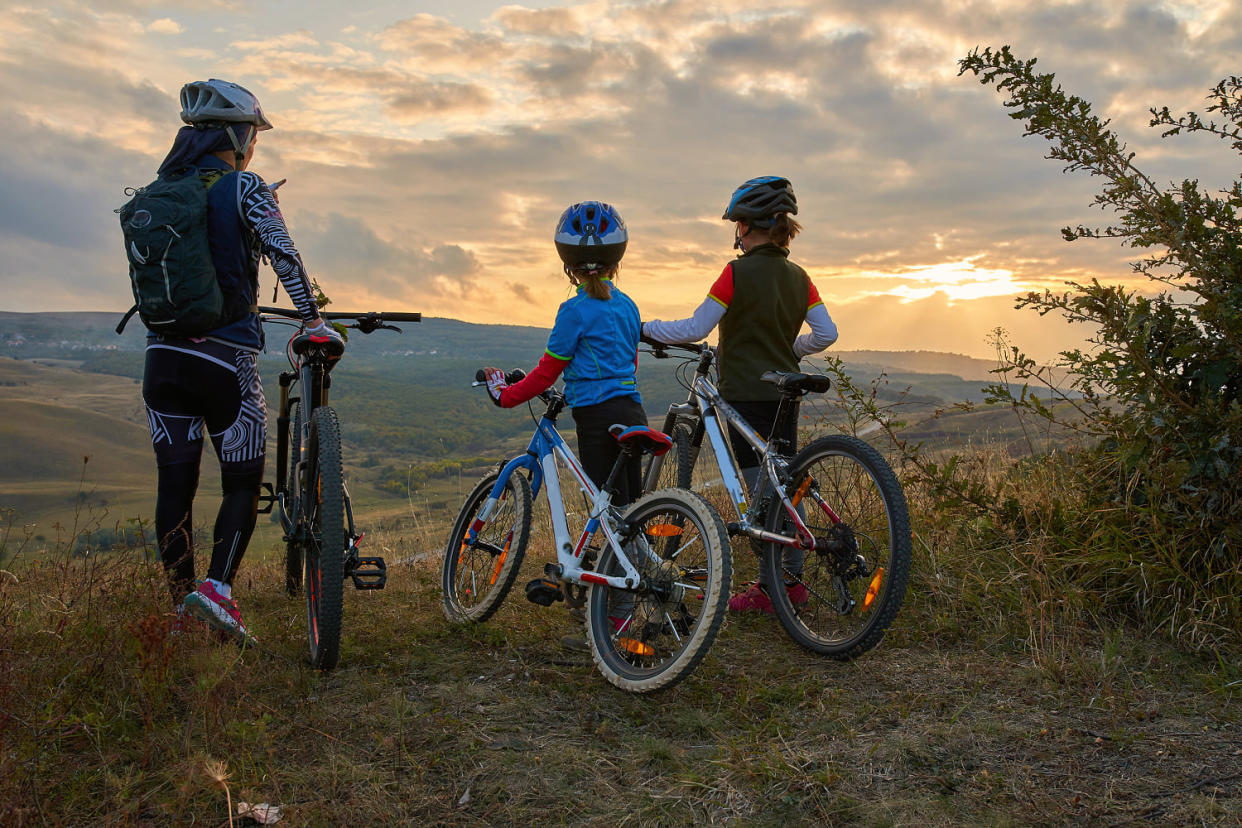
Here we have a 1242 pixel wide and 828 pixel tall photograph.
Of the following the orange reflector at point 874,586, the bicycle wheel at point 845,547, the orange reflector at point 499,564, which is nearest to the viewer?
the bicycle wheel at point 845,547

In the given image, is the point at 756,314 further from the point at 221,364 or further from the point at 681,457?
the point at 221,364

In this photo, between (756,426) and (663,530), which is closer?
(663,530)

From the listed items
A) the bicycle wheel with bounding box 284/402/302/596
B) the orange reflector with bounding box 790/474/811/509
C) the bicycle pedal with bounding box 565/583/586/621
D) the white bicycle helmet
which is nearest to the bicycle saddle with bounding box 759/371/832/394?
the orange reflector with bounding box 790/474/811/509

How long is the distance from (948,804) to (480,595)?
2883mm

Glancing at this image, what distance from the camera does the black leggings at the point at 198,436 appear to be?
409cm

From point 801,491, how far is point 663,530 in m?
0.87

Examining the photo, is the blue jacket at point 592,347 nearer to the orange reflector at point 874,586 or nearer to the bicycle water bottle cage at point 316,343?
the bicycle water bottle cage at point 316,343

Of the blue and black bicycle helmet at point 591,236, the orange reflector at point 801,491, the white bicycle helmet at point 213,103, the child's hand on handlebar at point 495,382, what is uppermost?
the white bicycle helmet at point 213,103

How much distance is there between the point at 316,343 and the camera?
14.5ft

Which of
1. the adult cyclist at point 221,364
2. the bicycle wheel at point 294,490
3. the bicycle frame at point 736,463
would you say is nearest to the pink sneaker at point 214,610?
the adult cyclist at point 221,364

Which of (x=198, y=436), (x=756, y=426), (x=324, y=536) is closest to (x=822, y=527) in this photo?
(x=756, y=426)

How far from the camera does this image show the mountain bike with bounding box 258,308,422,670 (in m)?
3.87

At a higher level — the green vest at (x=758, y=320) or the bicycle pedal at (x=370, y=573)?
the green vest at (x=758, y=320)

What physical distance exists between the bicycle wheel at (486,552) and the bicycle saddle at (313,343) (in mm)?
1145
